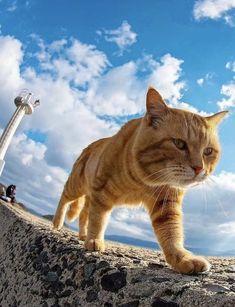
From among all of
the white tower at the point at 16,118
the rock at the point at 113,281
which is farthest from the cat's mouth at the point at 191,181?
the white tower at the point at 16,118

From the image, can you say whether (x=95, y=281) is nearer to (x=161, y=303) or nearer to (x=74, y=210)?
(x=161, y=303)

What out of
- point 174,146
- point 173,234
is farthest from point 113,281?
point 174,146

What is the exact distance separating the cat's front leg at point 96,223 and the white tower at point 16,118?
26.8 metres

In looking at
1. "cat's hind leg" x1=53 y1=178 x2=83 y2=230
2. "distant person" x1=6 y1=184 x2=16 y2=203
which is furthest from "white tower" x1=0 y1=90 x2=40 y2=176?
"cat's hind leg" x1=53 y1=178 x2=83 y2=230

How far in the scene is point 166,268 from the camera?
12.0ft

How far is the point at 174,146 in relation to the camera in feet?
12.3

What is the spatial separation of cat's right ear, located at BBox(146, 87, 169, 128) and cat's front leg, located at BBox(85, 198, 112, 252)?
1.17 meters

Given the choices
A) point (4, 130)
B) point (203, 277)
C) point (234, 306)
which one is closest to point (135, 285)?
point (203, 277)

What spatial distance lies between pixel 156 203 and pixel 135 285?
1.26 meters

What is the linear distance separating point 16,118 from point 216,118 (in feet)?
108

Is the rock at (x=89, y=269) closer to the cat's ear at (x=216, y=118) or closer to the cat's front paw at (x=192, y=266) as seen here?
the cat's front paw at (x=192, y=266)

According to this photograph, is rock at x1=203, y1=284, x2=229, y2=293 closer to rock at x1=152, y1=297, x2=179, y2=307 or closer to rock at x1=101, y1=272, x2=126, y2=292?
rock at x1=152, y1=297, x2=179, y2=307

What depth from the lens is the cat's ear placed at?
427cm

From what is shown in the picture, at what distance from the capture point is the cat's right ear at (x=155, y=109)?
4102mm
